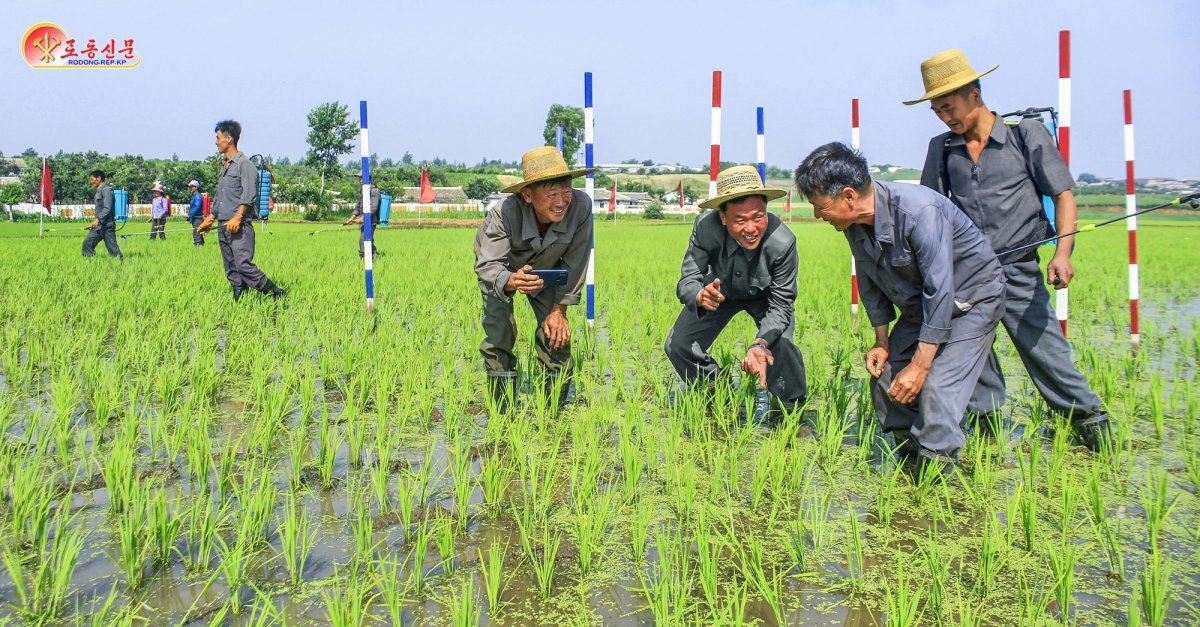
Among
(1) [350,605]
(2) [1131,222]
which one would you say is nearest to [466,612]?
(1) [350,605]

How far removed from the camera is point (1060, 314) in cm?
421

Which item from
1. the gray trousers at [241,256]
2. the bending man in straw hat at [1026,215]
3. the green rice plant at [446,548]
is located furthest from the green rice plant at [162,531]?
the gray trousers at [241,256]

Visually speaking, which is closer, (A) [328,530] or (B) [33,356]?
(A) [328,530]

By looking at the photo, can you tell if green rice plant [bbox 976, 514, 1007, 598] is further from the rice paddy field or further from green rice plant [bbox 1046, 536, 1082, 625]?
green rice plant [bbox 1046, 536, 1082, 625]

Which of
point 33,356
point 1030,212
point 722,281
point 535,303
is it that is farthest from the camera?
point 33,356

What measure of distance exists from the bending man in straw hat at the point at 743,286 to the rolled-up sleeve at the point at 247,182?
4204 millimetres

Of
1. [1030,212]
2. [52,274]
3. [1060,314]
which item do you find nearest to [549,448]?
[1030,212]

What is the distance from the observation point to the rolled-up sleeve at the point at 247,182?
682 centimetres

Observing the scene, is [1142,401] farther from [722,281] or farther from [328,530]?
[328,530]

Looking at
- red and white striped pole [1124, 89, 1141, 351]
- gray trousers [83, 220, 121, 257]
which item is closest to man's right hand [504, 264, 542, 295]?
red and white striped pole [1124, 89, 1141, 351]

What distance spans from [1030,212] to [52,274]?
8.75 m

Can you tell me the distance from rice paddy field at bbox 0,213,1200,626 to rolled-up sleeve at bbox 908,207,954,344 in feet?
1.59

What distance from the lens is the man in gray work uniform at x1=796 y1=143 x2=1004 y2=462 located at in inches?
108

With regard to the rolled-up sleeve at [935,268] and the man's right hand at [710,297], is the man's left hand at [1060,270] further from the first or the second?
the man's right hand at [710,297]
